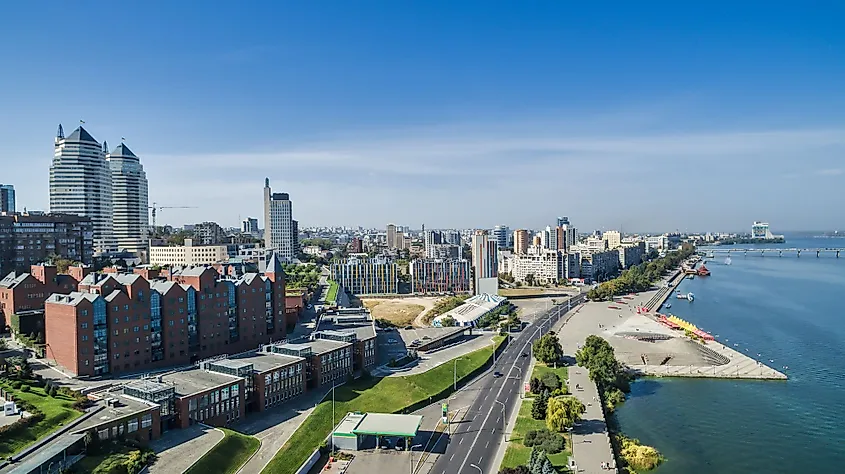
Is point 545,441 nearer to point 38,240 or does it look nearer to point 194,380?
point 194,380

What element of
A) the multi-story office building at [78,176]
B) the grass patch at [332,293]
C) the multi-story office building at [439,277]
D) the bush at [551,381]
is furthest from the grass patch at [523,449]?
the multi-story office building at [78,176]

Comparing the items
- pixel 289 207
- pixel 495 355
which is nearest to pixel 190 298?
pixel 495 355

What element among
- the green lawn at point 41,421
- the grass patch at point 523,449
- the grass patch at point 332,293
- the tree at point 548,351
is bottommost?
the grass patch at point 523,449

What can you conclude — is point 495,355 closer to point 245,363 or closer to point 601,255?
point 245,363

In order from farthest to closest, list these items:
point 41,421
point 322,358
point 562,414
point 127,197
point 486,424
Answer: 1. point 127,197
2. point 322,358
3. point 486,424
4. point 562,414
5. point 41,421

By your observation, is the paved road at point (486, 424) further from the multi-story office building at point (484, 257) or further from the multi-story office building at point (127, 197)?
the multi-story office building at point (127, 197)

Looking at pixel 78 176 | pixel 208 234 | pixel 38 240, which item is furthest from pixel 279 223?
pixel 38 240
